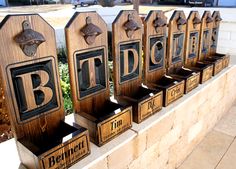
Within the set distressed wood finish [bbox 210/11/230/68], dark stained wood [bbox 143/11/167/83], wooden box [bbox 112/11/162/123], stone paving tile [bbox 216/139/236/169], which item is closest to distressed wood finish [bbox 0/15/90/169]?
wooden box [bbox 112/11/162/123]

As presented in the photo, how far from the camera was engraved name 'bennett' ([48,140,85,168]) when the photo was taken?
0.80m

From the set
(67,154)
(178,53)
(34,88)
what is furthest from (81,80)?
(178,53)

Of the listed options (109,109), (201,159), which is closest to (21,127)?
(109,109)

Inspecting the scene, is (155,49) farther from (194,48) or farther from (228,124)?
(228,124)

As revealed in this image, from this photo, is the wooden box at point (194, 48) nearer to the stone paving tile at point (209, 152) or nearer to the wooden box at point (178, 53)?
the wooden box at point (178, 53)

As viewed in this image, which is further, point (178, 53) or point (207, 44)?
point (207, 44)

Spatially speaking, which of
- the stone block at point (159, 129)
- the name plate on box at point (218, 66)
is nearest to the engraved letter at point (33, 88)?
the stone block at point (159, 129)

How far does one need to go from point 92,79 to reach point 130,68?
0.83 feet

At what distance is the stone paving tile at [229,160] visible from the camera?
1644 millimetres

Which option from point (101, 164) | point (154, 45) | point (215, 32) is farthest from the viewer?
point (215, 32)

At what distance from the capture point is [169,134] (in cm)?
138

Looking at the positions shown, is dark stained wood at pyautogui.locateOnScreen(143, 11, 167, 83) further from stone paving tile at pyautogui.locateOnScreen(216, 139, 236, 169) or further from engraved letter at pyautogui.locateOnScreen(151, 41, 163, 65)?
stone paving tile at pyautogui.locateOnScreen(216, 139, 236, 169)

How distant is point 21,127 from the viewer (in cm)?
85

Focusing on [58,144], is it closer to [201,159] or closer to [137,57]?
[137,57]
